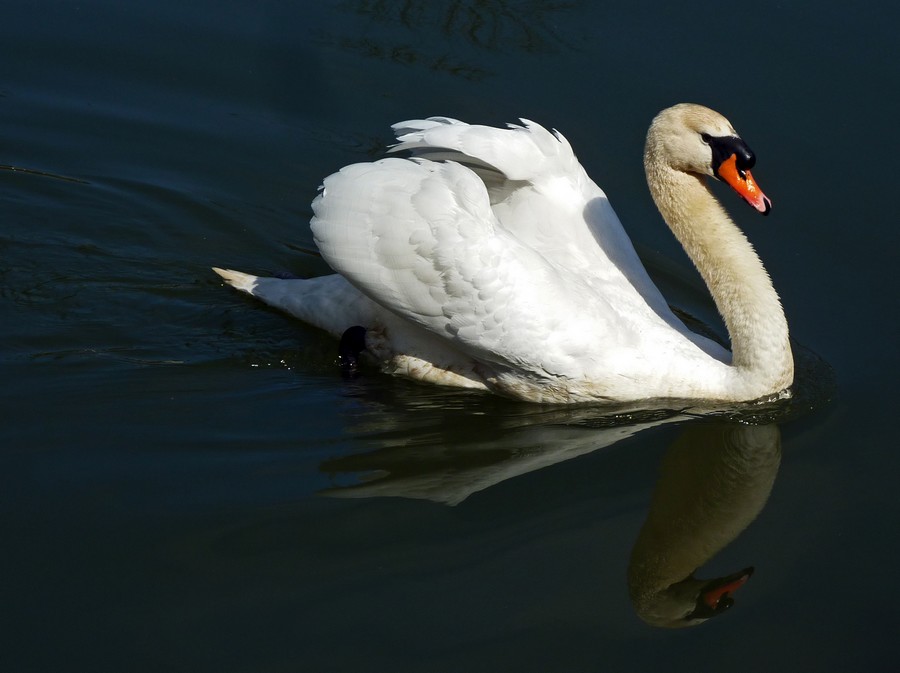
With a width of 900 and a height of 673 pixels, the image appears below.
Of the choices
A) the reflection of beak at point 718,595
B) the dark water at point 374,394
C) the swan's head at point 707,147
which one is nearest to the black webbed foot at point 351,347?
the dark water at point 374,394

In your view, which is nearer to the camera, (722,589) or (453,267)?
(722,589)

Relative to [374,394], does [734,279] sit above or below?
above

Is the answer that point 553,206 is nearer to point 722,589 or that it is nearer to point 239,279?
point 239,279

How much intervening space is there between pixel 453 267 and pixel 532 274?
0.42 meters

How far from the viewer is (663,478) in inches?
250

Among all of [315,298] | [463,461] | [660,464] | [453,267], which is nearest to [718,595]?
[660,464]

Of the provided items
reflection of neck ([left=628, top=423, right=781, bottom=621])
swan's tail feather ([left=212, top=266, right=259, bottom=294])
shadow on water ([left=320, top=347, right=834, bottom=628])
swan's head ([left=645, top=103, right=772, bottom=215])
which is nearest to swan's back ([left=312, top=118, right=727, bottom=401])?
shadow on water ([left=320, top=347, right=834, bottom=628])

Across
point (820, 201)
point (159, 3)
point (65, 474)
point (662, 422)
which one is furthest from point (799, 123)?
point (65, 474)

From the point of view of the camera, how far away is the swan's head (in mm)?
6742

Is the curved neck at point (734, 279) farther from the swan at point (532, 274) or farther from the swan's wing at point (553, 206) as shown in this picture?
the swan's wing at point (553, 206)

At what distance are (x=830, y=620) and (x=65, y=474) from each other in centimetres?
356

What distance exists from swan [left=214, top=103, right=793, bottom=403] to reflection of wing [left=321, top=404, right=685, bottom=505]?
0.94ft

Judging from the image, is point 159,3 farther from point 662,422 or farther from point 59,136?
point 662,422

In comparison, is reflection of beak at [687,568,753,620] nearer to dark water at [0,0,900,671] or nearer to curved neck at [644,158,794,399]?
dark water at [0,0,900,671]
